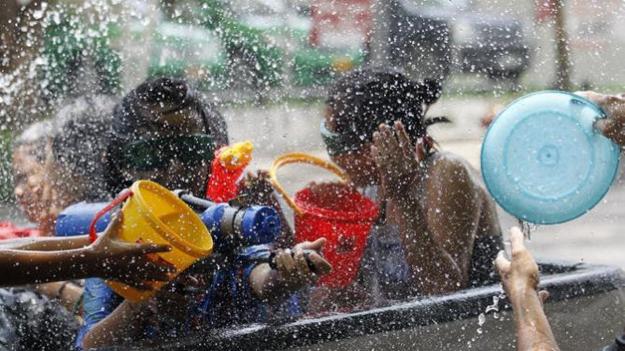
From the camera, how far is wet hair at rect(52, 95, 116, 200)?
4.43 metres

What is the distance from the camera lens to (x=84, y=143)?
15.0ft

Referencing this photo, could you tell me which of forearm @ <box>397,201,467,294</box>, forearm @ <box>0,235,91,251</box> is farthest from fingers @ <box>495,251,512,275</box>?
forearm @ <box>0,235,91,251</box>

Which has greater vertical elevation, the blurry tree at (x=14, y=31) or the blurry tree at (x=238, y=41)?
the blurry tree at (x=238, y=41)

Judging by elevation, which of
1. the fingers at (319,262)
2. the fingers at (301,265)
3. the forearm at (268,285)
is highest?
the fingers at (319,262)

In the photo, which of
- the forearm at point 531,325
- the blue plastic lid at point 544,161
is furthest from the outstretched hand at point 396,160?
the forearm at point 531,325

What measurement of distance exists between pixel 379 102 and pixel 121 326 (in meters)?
1.72

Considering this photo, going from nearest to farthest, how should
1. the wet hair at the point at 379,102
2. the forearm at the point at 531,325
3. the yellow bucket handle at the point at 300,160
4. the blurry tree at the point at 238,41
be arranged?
the forearm at the point at 531,325
the yellow bucket handle at the point at 300,160
the wet hair at the point at 379,102
the blurry tree at the point at 238,41

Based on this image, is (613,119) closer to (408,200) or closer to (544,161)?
(544,161)

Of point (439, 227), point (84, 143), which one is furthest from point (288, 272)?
point (84, 143)

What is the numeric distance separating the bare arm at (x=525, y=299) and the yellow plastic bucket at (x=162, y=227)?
2.90 feet

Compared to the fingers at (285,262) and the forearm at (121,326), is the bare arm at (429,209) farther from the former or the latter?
the forearm at (121,326)

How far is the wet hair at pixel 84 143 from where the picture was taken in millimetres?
4434

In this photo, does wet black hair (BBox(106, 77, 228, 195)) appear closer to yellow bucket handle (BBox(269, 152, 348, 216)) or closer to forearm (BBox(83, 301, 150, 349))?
yellow bucket handle (BBox(269, 152, 348, 216))

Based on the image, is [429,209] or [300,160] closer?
[429,209]
